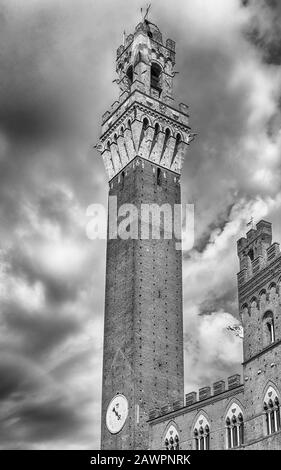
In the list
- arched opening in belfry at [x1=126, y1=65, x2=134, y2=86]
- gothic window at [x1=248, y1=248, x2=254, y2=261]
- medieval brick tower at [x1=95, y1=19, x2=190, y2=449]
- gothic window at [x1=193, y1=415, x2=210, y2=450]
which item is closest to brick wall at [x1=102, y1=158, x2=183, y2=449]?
medieval brick tower at [x1=95, y1=19, x2=190, y2=449]

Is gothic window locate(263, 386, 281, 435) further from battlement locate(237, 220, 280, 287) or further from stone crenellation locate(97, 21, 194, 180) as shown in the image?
stone crenellation locate(97, 21, 194, 180)

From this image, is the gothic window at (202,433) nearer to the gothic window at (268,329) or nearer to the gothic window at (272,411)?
the gothic window at (272,411)

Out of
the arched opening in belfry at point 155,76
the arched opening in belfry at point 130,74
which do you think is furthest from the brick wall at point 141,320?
the arched opening in belfry at point 130,74

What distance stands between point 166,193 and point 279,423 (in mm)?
23300

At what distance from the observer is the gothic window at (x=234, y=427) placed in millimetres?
32000

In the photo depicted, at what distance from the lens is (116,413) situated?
1620 inches

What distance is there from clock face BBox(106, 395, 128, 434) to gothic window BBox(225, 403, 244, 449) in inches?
345

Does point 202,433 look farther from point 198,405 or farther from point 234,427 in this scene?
point 234,427

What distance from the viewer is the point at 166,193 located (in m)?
48.1

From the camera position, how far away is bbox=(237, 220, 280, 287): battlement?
2990 centimetres

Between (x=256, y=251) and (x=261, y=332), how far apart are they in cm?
359

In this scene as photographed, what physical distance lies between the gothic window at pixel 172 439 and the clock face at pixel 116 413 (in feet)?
11.6
